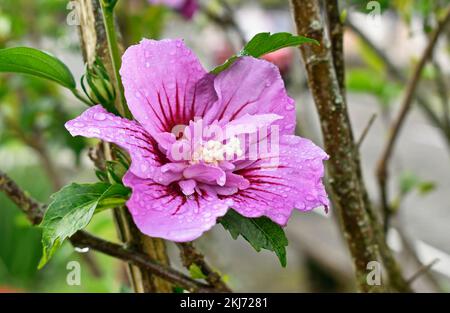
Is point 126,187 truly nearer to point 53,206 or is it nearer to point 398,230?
point 53,206

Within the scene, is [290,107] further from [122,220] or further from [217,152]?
[122,220]

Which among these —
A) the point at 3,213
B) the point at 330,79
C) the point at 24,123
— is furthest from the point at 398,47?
the point at 330,79

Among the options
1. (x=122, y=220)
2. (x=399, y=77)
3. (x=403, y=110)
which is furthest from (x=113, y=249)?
(x=399, y=77)

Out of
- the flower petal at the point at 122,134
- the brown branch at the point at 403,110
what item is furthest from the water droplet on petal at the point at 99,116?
the brown branch at the point at 403,110

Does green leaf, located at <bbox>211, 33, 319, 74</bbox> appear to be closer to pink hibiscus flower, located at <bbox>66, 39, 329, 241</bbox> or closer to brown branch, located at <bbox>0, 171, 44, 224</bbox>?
pink hibiscus flower, located at <bbox>66, 39, 329, 241</bbox>

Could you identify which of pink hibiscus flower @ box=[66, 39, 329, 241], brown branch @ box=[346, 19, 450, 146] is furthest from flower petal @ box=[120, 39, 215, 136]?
brown branch @ box=[346, 19, 450, 146]

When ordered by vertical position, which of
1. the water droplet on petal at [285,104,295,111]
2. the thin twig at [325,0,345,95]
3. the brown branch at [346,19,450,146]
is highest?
the brown branch at [346,19,450,146]
